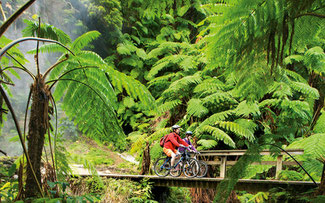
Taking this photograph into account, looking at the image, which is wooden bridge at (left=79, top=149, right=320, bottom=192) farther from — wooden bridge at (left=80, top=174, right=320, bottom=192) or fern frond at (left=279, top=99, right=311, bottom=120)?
fern frond at (left=279, top=99, right=311, bottom=120)

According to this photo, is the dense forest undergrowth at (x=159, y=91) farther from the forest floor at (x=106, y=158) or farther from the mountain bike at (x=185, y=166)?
the mountain bike at (x=185, y=166)

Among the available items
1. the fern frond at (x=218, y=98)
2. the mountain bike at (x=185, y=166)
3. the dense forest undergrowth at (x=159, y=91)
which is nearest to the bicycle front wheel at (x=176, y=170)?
the mountain bike at (x=185, y=166)

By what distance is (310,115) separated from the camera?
5.87 meters

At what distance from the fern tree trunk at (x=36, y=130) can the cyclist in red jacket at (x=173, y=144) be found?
400cm

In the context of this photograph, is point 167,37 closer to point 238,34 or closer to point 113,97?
point 113,97

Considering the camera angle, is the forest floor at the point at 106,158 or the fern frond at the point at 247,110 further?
the forest floor at the point at 106,158

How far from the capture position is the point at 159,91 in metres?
9.51

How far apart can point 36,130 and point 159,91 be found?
26.5 feet

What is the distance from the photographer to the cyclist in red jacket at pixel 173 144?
536 cm

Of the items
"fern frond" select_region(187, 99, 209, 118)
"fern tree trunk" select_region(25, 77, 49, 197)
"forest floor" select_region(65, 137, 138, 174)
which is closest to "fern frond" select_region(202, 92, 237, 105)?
"fern frond" select_region(187, 99, 209, 118)

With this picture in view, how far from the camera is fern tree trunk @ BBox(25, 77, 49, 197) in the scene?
57.1 inches

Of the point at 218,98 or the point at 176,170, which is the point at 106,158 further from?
the point at 218,98

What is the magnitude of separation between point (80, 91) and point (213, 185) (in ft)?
11.6

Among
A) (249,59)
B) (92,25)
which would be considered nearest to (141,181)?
(249,59)
